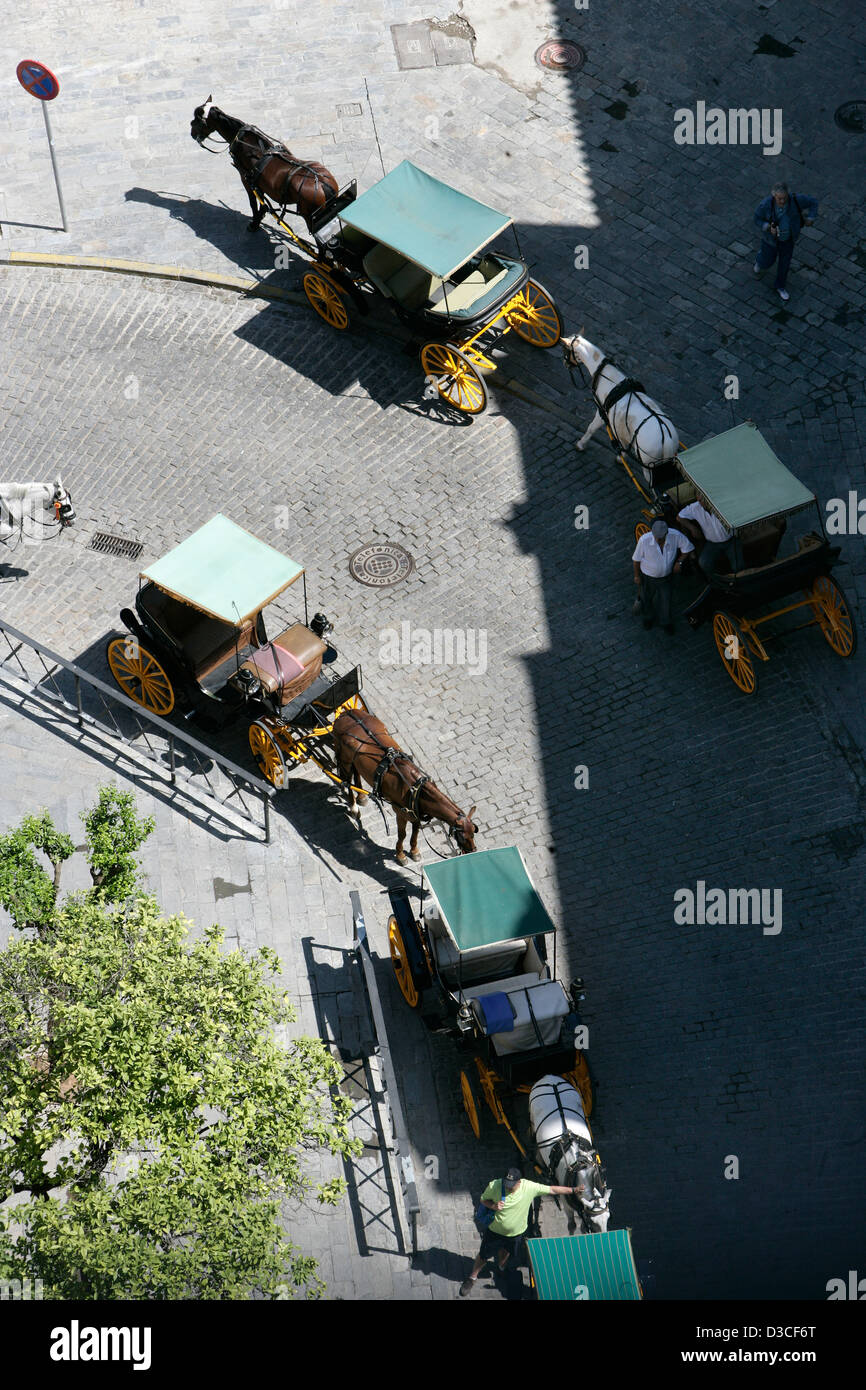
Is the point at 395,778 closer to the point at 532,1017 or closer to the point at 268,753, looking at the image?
the point at 268,753

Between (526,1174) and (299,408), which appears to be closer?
(526,1174)

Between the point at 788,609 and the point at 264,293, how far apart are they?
9.47 meters

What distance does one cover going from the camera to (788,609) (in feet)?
64.7

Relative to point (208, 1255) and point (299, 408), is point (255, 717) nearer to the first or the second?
point (299, 408)

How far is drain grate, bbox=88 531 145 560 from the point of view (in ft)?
73.1

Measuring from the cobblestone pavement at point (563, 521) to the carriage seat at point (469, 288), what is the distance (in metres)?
1.31

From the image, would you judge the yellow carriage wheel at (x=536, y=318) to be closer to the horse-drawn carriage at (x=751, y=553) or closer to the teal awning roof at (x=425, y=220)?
the teal awning roof at (x=425, y=220)

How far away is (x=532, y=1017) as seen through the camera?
17.0 m

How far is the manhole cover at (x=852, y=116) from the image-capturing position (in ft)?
83.8

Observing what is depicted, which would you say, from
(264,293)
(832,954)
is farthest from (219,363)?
(832,954)

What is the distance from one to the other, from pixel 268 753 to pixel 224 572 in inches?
83.5

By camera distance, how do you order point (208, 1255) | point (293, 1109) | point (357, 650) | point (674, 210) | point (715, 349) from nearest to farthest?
point (208, 1255)
point (293, 1109)
point (357, 650)
point (715, 349)
point (674, 210)

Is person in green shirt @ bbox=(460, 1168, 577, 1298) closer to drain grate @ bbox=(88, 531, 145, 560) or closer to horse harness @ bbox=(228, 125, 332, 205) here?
drain grate @ bbox=(88, 531, 145, 560)

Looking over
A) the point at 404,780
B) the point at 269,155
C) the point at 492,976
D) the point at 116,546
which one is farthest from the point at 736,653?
the point at 269,155
